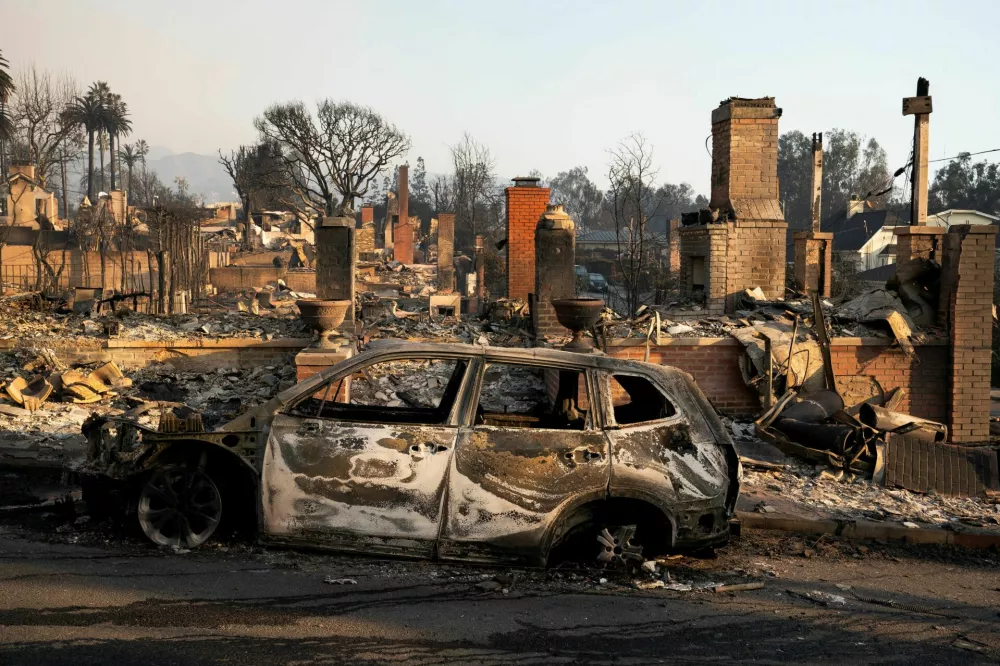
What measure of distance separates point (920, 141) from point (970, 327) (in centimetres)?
394

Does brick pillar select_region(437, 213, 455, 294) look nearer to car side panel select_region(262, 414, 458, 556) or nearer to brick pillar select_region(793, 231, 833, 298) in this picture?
brick pillar select_region(793, 231, 833, 298)

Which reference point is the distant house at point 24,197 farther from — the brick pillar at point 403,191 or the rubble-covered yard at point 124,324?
the rubble-covered yard at point 124,324

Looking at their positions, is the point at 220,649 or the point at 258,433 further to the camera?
the point at 258,433

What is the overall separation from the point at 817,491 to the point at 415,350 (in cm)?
432

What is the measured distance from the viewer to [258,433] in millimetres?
5137

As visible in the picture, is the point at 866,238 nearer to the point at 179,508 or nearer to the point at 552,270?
the point at 552,270

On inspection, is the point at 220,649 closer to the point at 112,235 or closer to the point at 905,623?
the point at 905,623

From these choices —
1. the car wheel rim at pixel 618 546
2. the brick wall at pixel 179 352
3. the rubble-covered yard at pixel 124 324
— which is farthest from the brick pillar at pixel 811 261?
the car wheel rim at pixel 618 546

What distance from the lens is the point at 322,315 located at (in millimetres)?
9359

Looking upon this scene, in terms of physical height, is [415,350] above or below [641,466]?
above

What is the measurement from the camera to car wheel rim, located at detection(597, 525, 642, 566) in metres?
5.20

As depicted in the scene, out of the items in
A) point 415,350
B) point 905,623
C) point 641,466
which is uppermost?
point 415,350

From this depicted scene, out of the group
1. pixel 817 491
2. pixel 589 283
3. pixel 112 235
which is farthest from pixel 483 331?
pixel 589 283

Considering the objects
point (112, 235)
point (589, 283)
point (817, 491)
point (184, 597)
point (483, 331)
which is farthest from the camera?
point (589, 283)
